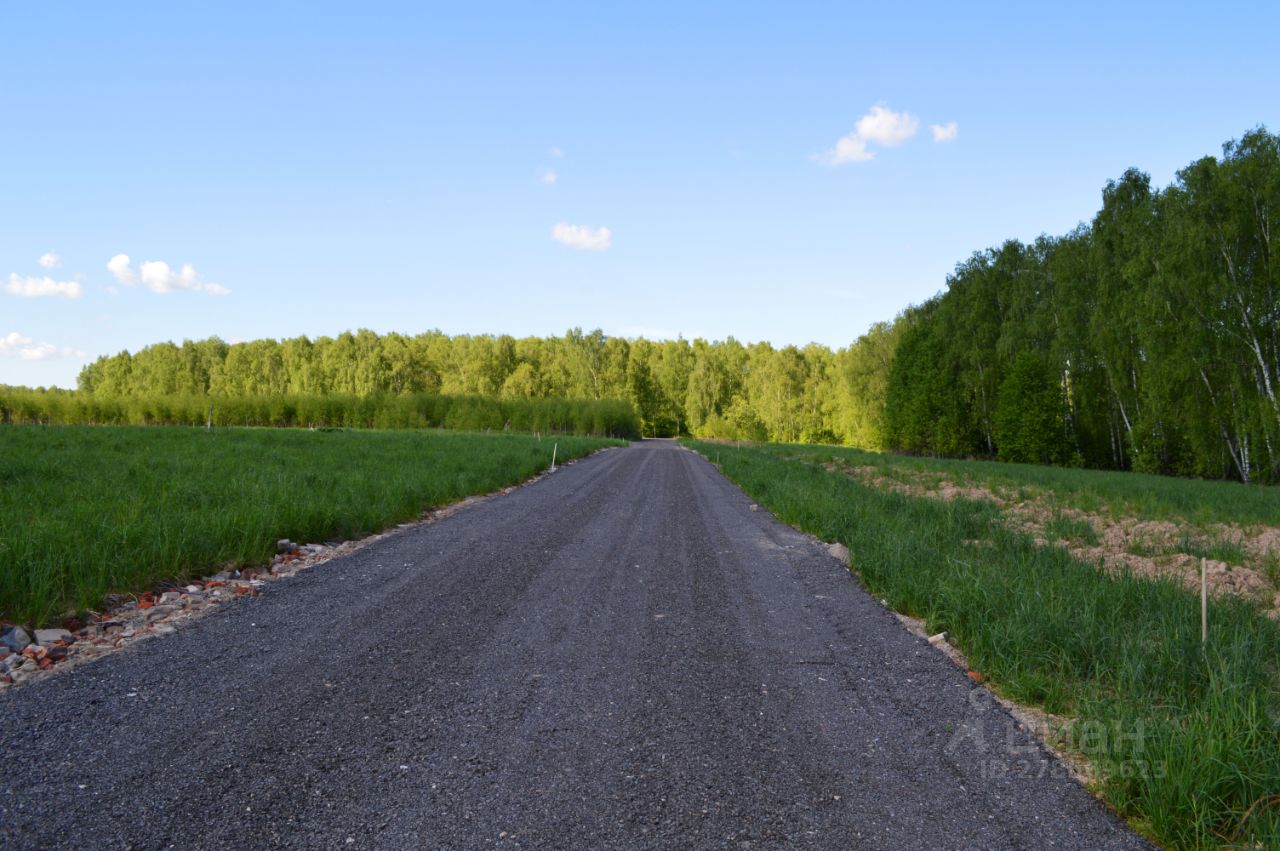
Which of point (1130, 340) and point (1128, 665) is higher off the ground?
point (1130, 340)

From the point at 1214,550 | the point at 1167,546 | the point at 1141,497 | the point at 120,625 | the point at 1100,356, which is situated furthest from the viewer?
the point at 1100,356

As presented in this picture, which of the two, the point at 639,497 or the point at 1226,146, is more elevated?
the point at 1226,146

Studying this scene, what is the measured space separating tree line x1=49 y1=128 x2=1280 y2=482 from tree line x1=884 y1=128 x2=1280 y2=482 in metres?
0.09

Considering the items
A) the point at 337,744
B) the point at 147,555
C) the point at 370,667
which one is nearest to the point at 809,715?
the point at 337,744

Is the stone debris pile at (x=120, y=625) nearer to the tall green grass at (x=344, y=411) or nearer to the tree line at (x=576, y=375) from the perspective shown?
the tree line at (x=576, y=375)

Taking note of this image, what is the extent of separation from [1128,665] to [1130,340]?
38594 millimetres

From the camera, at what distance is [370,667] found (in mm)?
4707

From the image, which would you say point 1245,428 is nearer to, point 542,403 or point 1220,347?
point 1220,347

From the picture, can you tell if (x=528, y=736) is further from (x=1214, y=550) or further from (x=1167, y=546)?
(x=1167, y=546)

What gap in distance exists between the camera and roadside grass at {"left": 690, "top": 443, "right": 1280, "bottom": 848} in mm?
2971

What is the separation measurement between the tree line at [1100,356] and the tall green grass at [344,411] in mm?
2697

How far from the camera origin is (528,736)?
367 centimetres

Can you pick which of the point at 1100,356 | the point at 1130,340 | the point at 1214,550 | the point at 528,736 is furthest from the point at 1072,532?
the point at 1100,356

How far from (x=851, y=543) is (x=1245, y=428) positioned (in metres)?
27.8
